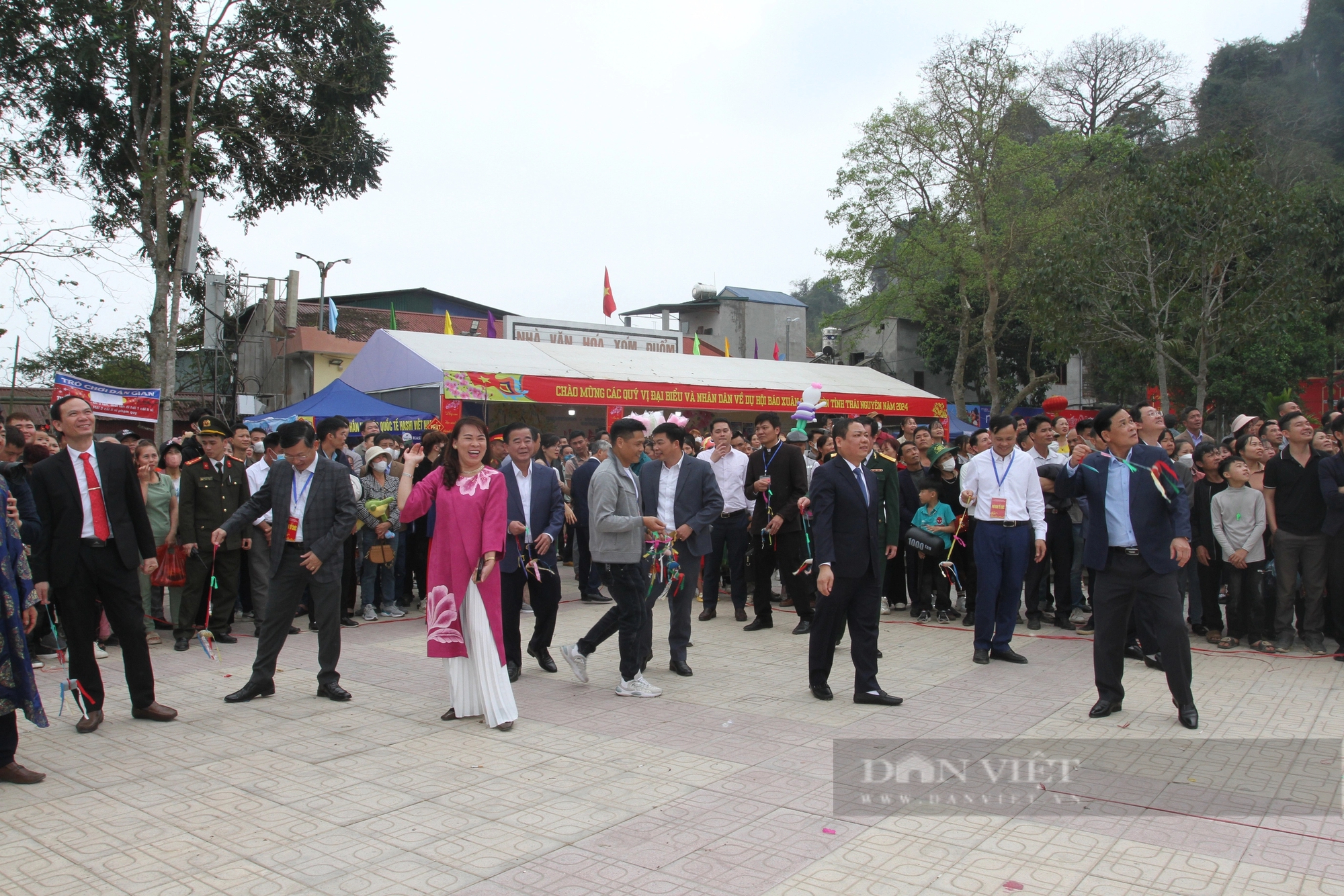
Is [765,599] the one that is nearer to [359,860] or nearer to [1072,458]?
[1072,458]

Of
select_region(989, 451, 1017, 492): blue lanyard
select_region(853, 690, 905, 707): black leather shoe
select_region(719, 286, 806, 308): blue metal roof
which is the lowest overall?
select_region(853, 690, 905, 707): black leather shoe

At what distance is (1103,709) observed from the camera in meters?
5.46

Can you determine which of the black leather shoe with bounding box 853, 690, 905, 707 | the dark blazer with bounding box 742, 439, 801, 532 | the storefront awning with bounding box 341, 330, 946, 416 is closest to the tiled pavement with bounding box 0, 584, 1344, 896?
the black leather shoe with bounding box 853, 690, 905, 707

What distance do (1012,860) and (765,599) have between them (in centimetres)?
547

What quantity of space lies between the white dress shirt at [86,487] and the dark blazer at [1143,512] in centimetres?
584

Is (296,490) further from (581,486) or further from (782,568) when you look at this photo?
(782,568)

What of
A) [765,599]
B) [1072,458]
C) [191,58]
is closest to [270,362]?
Result: [191,58]

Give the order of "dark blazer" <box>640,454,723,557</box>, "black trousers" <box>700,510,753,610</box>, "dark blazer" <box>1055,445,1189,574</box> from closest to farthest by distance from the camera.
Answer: "dark blazer" <box>1055,445,1189,574</box> → "dark blazer" <box>640,454,723,557</box> → "black trousers" <box>700,510,753,610</box>

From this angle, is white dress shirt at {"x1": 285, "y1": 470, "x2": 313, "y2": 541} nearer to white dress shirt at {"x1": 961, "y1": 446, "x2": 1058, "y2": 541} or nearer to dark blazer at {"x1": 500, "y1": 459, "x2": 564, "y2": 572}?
dark blazer at {"x1": 500, "y1": 459, "x2": 564, "y2": 572}

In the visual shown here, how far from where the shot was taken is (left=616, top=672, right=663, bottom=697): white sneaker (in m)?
6.13

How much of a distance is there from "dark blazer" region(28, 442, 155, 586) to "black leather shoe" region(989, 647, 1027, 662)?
234 inches

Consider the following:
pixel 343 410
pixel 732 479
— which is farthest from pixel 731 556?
pixel 343 410
